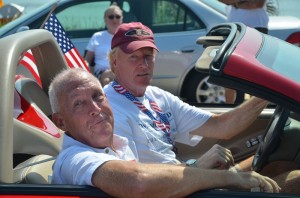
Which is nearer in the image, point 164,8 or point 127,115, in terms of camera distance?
point 127,115

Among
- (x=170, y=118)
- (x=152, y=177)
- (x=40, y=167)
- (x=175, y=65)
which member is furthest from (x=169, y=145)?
(x=175, y=65)

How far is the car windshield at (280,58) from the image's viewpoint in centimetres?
231

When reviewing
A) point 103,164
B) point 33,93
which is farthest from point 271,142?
point 33,93

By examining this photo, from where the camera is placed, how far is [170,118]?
3369 mm

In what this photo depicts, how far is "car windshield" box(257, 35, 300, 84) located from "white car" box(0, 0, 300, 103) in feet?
14.8

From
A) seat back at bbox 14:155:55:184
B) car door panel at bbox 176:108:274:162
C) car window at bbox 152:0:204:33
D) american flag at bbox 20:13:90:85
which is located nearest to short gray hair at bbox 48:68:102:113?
seat back at bbox 14:155:55:184

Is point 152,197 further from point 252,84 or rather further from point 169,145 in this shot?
point 169,145

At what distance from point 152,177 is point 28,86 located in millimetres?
1341

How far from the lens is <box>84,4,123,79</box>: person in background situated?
7.12 metres

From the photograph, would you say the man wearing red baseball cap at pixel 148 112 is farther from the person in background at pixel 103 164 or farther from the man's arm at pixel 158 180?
the man's arm at pixel 158 180

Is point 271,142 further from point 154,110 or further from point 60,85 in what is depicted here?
point 60,85

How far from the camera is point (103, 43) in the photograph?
23.5ft

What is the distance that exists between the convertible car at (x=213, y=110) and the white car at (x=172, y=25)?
3.51m

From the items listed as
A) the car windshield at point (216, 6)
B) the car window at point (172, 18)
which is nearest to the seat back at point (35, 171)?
the car window at point (172, 18)
